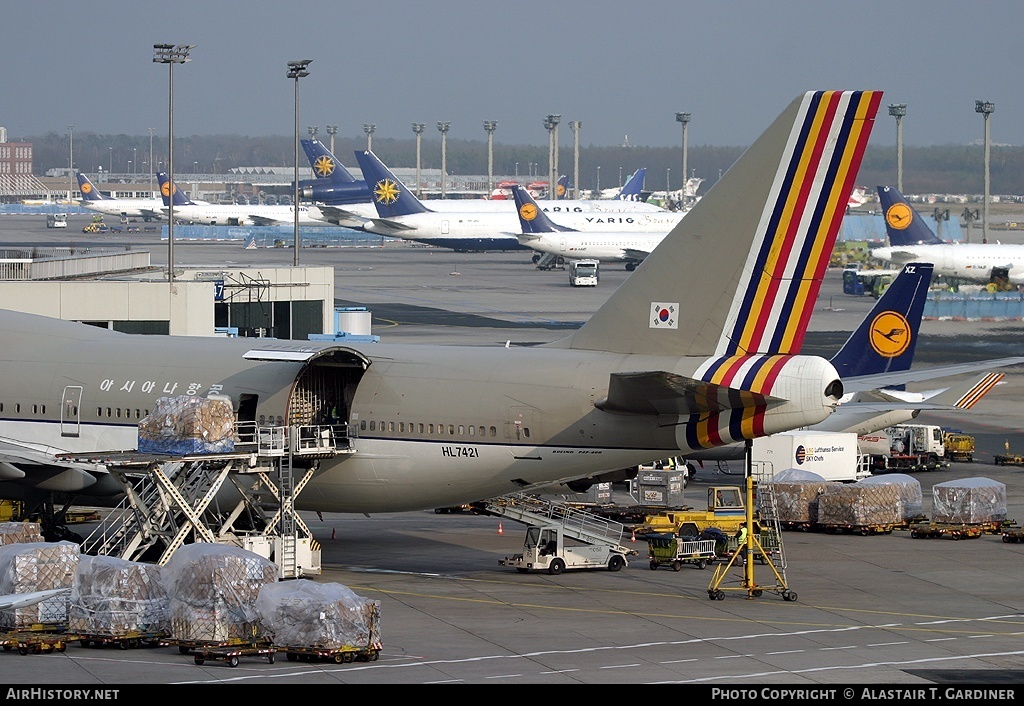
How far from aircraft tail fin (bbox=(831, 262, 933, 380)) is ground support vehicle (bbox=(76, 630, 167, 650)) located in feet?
90.9

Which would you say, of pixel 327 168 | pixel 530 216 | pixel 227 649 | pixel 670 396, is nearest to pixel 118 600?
pixel 227 649

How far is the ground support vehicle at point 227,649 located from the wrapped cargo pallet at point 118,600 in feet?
3.53

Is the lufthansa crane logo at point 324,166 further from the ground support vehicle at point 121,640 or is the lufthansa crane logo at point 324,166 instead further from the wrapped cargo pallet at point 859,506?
the ground support vehicle at point 121,640

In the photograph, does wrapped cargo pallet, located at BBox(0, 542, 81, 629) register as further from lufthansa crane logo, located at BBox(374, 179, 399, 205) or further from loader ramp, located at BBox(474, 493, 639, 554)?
lufthansa crane logo, located at BBox(374, 179, 399, 205)

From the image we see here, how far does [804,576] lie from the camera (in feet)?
111

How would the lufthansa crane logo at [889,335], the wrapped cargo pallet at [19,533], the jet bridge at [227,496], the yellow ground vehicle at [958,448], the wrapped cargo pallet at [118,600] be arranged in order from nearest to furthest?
the wrapped cargo pallet at [118,600], the wrapped cargo pallet at [19,533], the jet bridge at [227,496], the lufthansa crane logo at [889,335], the yellow ground vehicle at [958,448]

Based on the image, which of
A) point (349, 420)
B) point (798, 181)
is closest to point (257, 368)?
point (349, 420)

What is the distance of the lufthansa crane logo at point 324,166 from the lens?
17738 cm

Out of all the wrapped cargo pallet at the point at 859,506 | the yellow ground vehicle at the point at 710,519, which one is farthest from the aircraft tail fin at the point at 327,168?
the yellow ground vehicle at the point at 710,519

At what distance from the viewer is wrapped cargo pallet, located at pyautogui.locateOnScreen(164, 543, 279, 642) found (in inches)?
1001

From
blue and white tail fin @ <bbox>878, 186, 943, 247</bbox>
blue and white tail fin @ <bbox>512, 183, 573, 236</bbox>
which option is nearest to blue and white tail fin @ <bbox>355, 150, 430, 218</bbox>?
Result: blue and white tail fin @ <bbox>512, 183, 573, 236</bbox>

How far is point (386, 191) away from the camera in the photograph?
6196 inches

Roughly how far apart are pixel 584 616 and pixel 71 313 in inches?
1181

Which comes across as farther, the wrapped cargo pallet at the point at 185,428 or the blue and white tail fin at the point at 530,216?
the blue and white tail fin at the point at 530,216
